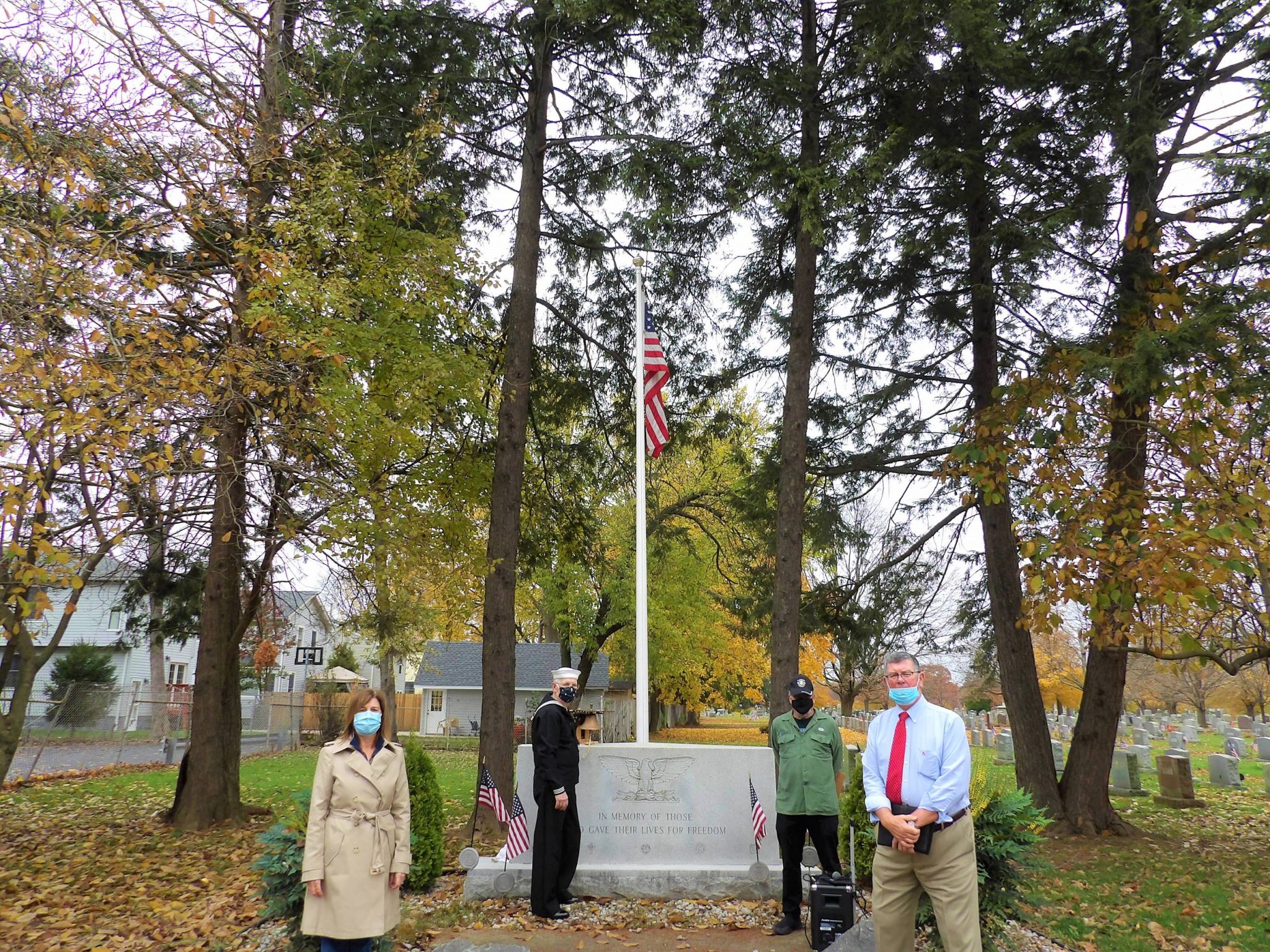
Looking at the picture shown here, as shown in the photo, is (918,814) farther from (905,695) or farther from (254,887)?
(254,887)

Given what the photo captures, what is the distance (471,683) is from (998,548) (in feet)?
104

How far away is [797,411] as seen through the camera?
1139 centimetres

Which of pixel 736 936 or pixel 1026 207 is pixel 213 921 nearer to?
pixel 736 936

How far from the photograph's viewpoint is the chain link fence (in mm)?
21594

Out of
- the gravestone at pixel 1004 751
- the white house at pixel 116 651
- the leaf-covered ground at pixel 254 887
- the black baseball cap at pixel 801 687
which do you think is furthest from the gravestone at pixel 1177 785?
the white house at pixel 116 651

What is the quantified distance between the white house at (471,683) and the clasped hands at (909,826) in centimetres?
3443

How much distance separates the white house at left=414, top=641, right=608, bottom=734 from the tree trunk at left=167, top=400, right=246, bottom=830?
2710cm

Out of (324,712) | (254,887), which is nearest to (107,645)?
(324,712)

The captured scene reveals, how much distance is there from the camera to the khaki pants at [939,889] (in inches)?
176

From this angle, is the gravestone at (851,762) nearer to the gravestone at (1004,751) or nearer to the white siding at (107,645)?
the gravestone at (1004,751)

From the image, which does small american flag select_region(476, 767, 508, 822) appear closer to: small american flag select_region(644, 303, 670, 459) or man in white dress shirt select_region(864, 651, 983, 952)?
small american flag select_region(644, 303, 670, 459)

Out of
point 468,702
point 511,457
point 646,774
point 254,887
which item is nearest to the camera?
point 646,774

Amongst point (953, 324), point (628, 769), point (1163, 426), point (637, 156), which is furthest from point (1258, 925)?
point (637, 156)

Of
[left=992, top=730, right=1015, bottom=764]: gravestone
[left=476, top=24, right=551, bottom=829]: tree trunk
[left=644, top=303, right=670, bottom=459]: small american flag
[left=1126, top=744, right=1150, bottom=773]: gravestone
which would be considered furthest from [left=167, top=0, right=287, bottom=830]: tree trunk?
[left=1126, top=744, right=1150, bottom=773]: gravestone
